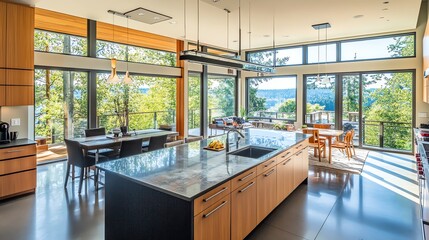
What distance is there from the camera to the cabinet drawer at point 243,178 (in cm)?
253

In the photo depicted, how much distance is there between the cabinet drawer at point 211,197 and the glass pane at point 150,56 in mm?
5798

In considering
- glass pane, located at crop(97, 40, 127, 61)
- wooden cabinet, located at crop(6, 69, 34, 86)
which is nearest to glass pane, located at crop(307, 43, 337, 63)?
glass pane, located at crop(97, 40, 127, 61)

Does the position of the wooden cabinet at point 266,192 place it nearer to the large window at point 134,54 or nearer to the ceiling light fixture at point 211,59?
the ceiling light fixture at point 211,59

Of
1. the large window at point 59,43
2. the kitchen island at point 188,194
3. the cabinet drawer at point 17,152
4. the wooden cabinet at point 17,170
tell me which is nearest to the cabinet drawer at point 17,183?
the wooden cabinet at point 17,170

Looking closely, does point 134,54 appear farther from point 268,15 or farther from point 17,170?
point 17,170

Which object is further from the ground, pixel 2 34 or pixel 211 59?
pixel 2 34

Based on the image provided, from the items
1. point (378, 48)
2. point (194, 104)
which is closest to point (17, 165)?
point (194, 104)

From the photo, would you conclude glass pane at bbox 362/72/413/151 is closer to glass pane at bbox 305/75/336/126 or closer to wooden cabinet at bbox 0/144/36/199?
glass pane at bbox 305/75/336/126

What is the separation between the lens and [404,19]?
6242mm

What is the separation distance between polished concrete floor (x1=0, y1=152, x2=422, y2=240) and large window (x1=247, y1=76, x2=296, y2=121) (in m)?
4.73

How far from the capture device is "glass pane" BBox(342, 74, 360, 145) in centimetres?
820

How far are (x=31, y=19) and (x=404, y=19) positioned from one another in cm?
804

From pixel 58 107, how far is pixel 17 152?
210cm

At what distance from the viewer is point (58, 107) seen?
599 centimetres
